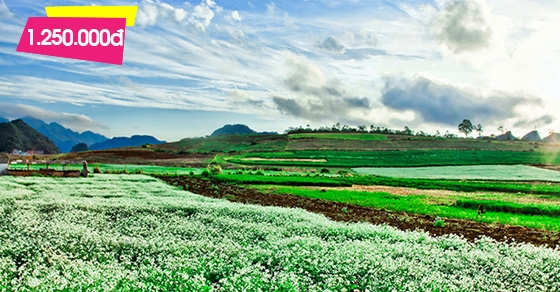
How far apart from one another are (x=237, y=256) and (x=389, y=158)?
9381cm

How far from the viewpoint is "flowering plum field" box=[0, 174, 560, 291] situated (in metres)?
11.2

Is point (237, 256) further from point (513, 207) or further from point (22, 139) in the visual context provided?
point (22, 139)

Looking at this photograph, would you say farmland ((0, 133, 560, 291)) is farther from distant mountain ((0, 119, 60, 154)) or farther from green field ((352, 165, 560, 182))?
distant mountain ((0, 119, 60, 154))

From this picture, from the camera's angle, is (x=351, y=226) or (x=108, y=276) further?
(x=351, y=226)

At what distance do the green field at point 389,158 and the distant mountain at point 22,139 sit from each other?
104162 mm

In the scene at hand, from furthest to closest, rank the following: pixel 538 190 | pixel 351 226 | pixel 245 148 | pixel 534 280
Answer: pixel 245 148, pixel 538 190, pixel 351 226, pixel 534 280

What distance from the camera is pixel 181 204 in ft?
83.7

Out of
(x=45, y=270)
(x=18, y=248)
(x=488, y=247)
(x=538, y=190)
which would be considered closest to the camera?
(x=45, y=270)

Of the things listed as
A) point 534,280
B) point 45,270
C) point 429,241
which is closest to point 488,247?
point 429,241

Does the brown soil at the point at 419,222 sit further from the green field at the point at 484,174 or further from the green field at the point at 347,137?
the green field at the point at 347,137

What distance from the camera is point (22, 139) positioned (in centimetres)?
17462

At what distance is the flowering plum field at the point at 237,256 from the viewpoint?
441 inches

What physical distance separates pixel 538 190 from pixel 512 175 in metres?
25.6

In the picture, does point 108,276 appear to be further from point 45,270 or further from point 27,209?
point 27,209
